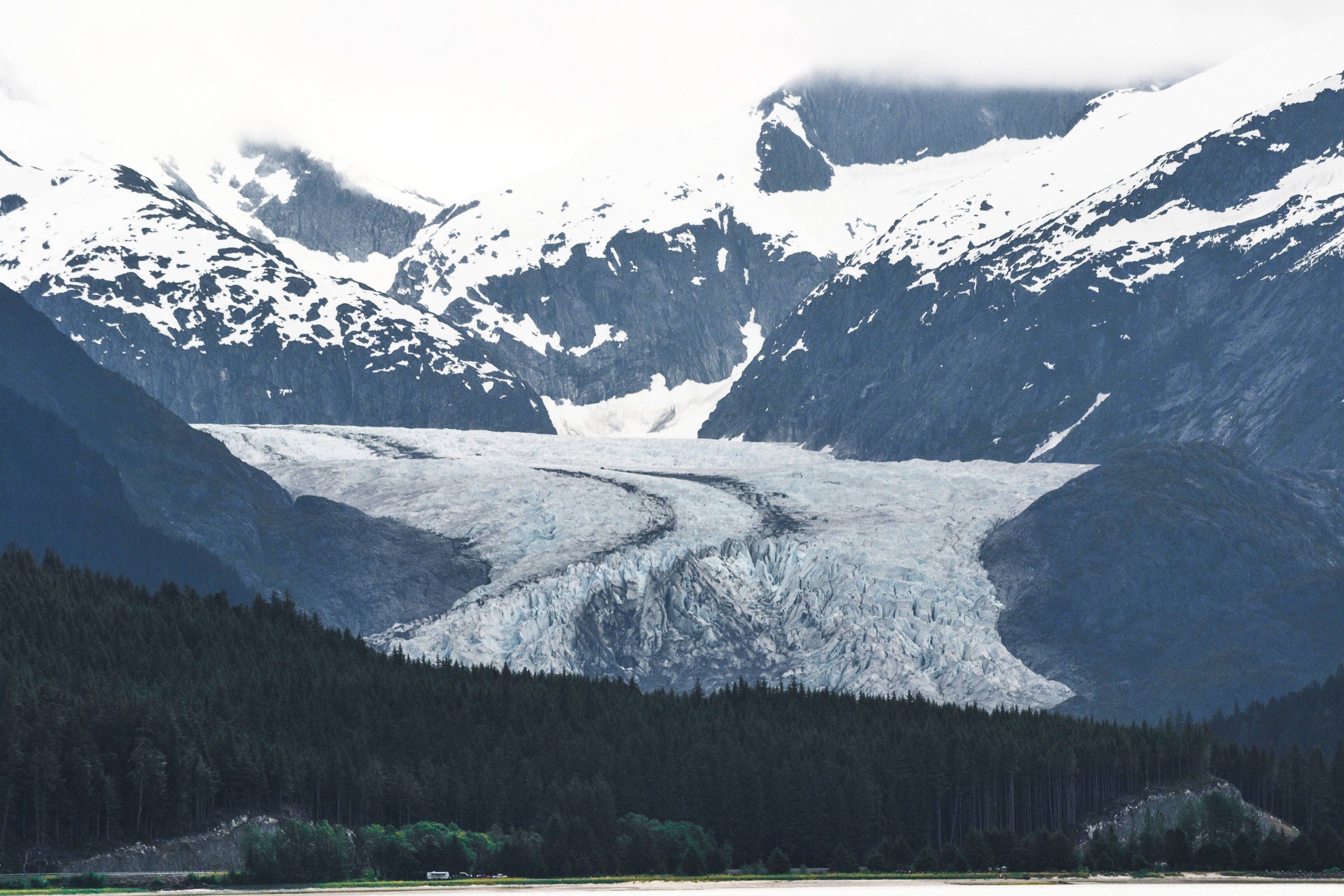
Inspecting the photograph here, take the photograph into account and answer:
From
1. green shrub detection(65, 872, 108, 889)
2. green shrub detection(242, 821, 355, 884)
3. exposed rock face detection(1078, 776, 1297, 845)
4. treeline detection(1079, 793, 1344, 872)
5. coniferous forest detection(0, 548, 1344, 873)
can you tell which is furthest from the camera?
exposed rock face detection(1078, 776, 1297, 845)

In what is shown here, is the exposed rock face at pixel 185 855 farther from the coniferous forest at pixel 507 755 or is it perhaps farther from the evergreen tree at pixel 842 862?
the evergreen tree at pixel 842 862

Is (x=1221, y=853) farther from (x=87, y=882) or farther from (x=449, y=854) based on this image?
(x=87, y=882)

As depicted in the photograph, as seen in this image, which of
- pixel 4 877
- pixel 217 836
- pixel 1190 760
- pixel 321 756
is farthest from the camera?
pixel 1190 760

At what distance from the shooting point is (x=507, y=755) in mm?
166875

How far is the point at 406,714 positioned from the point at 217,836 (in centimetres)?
2818

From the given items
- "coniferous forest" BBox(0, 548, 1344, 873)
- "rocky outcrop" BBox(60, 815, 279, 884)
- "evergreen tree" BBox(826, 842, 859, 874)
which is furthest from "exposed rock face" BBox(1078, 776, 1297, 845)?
"rocky outcrop" BBox(60, 815, 279, 884)

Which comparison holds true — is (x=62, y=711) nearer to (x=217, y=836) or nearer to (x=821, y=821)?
(x=217, y=836)

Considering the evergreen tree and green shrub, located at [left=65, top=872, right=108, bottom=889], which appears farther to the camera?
the evergreen tree

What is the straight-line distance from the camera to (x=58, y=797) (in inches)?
5738

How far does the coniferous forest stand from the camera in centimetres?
14975

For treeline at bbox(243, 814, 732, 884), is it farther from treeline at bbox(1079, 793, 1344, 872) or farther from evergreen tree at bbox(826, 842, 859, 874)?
treeline at bbox(1079, 793, 1344, 872)

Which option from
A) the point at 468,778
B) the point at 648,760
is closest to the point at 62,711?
the point at 468,778

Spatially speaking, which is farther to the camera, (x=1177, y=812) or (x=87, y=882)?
(x=1177, y=812)

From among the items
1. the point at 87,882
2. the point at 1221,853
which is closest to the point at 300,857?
the point at 87,882
